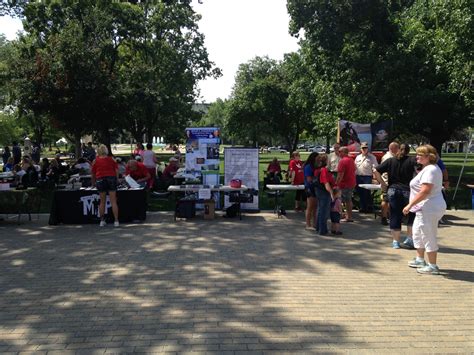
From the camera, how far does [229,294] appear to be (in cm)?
532

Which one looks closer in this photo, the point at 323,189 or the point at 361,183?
the point at 323,189

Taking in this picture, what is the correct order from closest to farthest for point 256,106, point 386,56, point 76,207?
point 76,207
point 386,56
point 256,106

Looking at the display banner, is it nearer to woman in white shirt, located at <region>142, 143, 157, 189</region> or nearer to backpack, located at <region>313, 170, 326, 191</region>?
woman in white shirt, located at <region>142, 143, 157, 189</region>

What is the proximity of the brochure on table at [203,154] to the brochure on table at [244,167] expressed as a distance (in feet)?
1.14

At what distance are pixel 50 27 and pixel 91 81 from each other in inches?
306

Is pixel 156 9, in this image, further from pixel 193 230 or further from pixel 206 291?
pixel 206 291

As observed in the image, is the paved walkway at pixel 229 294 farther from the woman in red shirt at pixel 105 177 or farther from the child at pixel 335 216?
the woman in red shirt at pixel 105 177

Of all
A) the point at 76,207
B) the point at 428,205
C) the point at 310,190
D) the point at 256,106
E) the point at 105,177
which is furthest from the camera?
the point at 256,106

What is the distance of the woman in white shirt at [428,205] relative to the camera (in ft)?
19.7

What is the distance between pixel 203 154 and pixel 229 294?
6907mm

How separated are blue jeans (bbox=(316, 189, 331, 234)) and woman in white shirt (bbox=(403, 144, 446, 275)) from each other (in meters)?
2.47

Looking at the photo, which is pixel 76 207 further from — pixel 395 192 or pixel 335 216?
pixel 395 192

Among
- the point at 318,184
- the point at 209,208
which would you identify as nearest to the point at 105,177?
the point at 209,208

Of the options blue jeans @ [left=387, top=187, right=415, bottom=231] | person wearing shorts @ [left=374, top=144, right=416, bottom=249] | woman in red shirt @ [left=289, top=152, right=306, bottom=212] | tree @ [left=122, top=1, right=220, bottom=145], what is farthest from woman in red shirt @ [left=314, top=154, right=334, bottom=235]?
tree @ [left=122, top=1, right=220, bottom=145]
